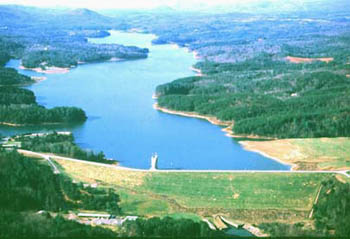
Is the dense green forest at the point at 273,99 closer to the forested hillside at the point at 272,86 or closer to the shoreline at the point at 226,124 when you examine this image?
the forested hillside at the point at 272,86

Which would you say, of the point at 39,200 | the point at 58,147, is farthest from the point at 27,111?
the point at 39,200

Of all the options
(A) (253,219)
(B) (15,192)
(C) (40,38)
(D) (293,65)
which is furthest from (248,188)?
(C) (40,38)

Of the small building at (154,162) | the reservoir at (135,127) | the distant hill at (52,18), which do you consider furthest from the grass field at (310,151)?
the distant hill at (52,18)

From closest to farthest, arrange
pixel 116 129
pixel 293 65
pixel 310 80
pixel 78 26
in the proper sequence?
1. pixel 116 129
2. pixel 310 80
3. pixel 293 65
4. pixel 78 26

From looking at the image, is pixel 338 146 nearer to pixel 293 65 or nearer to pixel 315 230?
pixel 315 230

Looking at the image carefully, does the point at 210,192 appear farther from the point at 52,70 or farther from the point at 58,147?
the point at 52,70
